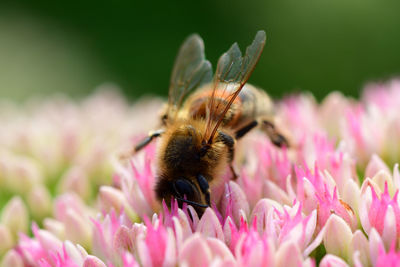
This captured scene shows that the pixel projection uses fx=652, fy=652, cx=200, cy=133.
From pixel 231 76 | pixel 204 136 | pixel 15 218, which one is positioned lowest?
pixel 15 218

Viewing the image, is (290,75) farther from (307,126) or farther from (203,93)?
(203,93)

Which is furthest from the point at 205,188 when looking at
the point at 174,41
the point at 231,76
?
the point at 174,41

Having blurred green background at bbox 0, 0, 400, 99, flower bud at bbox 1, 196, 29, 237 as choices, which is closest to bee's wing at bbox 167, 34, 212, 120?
flower bud at bbox 1, 196, 29, 237

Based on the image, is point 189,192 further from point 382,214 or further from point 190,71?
point 190,71

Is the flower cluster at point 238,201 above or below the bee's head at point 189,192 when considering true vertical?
below

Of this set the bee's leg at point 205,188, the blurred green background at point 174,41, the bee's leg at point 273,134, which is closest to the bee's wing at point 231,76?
the bee's leg at point 205,188

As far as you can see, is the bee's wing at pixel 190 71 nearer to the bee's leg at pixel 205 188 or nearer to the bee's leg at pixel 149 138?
the bee's leg at pixel 149 138
